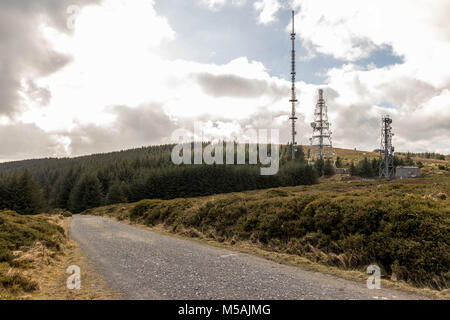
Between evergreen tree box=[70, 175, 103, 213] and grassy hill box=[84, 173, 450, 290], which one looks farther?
evergreen tree box=[70, 175, 103, 213]

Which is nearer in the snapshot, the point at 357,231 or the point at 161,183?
the point at 357,231

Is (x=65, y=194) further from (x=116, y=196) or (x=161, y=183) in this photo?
(x=161, y=183)

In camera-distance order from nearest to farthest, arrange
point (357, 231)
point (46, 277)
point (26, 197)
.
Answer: point (46, 277), point (357, 231), point (26, 197)

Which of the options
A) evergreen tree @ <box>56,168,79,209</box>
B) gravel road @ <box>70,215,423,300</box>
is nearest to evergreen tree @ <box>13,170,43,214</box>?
evergreen tree @ <box>56,168,79,209</box>

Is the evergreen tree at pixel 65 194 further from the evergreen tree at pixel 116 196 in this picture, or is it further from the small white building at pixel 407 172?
the small white building at pixel 407 172

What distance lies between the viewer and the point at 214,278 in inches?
347

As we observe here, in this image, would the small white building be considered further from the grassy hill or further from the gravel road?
the gravel road

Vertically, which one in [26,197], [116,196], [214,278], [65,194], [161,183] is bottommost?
A: [65,194]

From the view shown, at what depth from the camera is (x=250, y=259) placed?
463 inches

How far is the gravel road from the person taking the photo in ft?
24.1

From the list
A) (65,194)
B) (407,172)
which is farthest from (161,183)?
(407,172)
